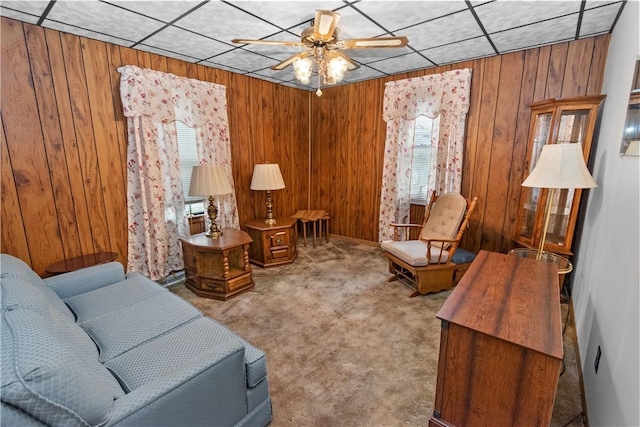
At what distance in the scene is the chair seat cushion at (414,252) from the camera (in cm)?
288

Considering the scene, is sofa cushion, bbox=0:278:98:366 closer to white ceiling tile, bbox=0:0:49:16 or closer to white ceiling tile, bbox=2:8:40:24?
white ceiling tile, bbox=0:0:49:16

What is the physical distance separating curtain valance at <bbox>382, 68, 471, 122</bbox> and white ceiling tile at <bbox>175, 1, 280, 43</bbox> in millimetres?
1935

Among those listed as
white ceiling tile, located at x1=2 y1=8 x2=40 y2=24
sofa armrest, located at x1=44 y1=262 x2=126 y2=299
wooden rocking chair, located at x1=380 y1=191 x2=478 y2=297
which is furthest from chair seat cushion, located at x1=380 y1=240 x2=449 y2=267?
white ceiling tile, located at x1=2 y1=8 x2=40 y2=24

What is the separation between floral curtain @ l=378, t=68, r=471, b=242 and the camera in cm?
339

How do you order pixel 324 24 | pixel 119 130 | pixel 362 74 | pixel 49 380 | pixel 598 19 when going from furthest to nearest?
pixel 362 74 → pixel 119 130 → pixel 598 19 → pixel 324 24 → pixel 49 380

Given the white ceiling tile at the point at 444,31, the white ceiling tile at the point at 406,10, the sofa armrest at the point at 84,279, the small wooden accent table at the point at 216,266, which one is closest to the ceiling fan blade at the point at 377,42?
the white ceiling tile at the point at 406,10

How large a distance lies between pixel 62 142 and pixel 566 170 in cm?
392

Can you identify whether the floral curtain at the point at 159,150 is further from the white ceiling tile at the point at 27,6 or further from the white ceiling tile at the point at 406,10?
the white ceiling tile at the point at 406,10

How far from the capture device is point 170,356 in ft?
4.68

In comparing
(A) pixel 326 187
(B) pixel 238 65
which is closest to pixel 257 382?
(B) pixel 238 65

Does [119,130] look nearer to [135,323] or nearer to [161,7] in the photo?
[161,7]

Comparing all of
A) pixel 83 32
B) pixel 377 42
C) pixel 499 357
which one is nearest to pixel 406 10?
pixel 377 42

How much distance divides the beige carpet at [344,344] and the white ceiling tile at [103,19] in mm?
2403

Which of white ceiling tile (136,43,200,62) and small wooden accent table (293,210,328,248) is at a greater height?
white ceiling tile (136,43,200,62)
